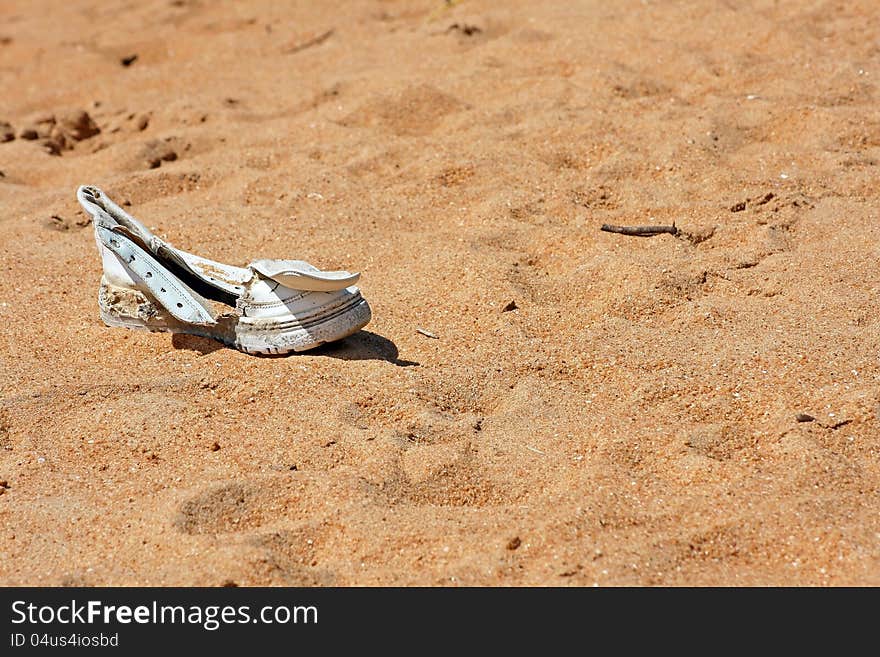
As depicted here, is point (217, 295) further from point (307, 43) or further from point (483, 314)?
point (307, 43)

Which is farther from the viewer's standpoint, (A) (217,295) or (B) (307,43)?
(B) (307,43)

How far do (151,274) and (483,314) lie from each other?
38.4 inches

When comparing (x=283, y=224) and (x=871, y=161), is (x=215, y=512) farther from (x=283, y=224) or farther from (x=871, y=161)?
(x=871, y=161)

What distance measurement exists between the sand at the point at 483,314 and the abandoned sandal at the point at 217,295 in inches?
2.5

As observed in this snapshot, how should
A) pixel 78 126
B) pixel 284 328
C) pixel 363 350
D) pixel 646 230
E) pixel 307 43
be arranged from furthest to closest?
pixel 307 43 < pixel 78 126 < pixel 646 230 < pixel 363 350 < pixel 284 328

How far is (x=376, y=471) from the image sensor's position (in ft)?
7.73

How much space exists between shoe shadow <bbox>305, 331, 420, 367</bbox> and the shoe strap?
365 millimetres

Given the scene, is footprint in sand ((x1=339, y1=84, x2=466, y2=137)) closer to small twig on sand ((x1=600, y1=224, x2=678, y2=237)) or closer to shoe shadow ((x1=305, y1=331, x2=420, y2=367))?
small twig on sand ((x1=600, y1=224, x2=678, y2=237))

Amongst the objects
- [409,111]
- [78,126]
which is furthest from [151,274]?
[78,126]

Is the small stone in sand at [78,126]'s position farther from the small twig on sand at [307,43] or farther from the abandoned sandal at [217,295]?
the abandoned sandal at [217,295]

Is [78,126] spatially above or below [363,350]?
below

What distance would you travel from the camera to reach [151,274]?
295 centimetres

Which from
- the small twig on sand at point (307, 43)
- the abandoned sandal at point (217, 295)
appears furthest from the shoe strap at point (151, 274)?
the small twig on sand at point (307, 43)

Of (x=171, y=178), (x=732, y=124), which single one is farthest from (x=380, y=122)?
(x=732, y=124)
